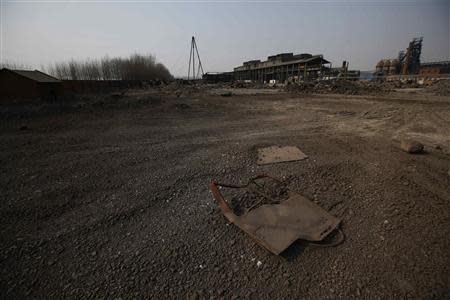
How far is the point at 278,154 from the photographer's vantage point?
13.8 feet

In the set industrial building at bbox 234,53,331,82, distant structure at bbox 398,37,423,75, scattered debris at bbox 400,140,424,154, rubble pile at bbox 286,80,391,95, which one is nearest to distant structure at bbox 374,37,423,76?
distant structure at bbox 398,37,423,75

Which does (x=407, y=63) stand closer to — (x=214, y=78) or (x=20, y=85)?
(x=214, y=78)

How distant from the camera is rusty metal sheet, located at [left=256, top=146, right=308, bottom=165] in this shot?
3.94m

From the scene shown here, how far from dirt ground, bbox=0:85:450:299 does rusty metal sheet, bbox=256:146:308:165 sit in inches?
7.9

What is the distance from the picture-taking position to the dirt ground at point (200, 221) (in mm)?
1736

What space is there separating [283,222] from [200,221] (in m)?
0.96

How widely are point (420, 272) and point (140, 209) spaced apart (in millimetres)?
2931

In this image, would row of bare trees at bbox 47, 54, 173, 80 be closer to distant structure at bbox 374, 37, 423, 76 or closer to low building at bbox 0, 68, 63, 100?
low building at bbox 0, 68, 63, 100

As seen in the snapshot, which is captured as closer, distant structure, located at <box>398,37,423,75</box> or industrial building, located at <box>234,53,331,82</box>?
industrial building, located at <box>234,53,331,82</box>

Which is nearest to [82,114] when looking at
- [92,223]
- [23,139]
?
[23,139]

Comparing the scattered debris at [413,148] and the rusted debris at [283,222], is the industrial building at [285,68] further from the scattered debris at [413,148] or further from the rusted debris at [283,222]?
the rusted debris at [283,222]

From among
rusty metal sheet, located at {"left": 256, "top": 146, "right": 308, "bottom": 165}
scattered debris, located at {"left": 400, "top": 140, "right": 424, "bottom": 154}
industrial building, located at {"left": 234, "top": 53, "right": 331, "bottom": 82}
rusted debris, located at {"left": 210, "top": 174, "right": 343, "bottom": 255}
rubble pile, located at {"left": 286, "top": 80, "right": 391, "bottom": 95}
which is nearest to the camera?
rusted debris, located at {"left": 210, "top": 174, "right": 343, "bottom": 255}

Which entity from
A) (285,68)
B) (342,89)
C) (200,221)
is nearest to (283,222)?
(200,221)

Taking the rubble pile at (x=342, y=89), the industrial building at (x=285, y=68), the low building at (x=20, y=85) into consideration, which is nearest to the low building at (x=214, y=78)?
the industrial building at (x=285, y=68)
